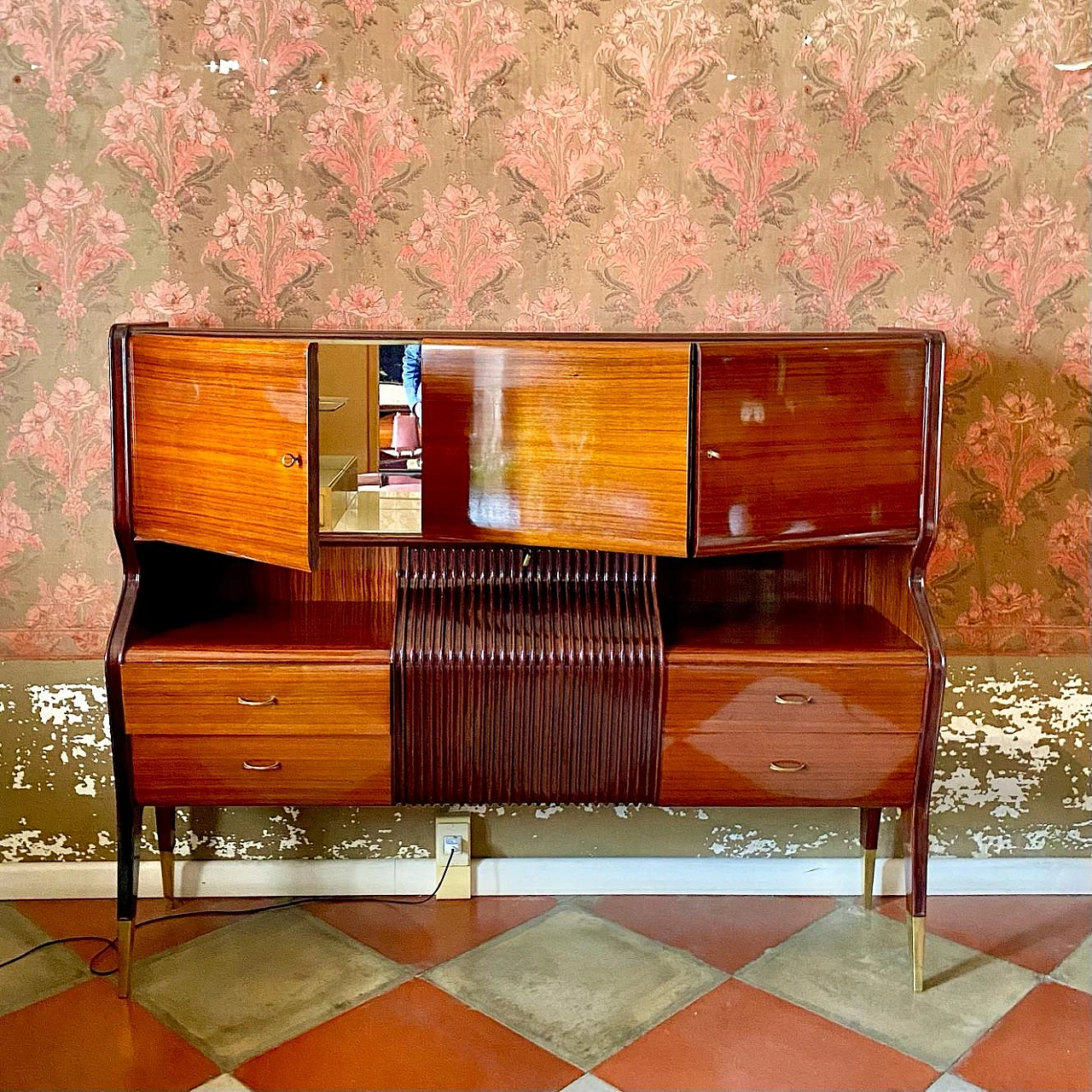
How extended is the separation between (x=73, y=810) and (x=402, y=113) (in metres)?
1.70

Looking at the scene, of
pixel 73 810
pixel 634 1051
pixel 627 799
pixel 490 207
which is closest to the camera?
pixel 634 1051

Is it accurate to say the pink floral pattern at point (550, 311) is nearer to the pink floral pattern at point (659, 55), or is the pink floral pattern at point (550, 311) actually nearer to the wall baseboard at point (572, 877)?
the pink floral pattern at point (659, 55)

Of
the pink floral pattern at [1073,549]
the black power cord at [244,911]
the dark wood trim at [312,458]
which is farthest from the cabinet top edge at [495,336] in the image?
the black power cord at [244,911]

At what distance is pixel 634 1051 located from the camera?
2234 millimetres

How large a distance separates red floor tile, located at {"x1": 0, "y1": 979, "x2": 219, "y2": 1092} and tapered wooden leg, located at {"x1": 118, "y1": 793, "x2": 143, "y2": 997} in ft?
0.21

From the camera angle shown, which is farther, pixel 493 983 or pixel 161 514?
pixel 493 983

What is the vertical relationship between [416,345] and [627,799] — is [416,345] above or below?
Answer: above

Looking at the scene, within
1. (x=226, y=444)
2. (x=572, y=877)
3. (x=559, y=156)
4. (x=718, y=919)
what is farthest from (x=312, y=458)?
(x=718, y=919)

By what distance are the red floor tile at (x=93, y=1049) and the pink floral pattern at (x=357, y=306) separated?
4.71 ft

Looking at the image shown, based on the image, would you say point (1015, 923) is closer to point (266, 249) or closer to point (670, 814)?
point (670, 814)

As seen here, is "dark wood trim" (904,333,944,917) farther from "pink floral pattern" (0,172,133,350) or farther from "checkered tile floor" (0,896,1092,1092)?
"pink floral pattern" (0,172,133,350)

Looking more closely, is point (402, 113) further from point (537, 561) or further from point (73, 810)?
point (73, 810)

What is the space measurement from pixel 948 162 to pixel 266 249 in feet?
4.77

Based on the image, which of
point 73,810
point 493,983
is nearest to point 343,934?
point 493,983
